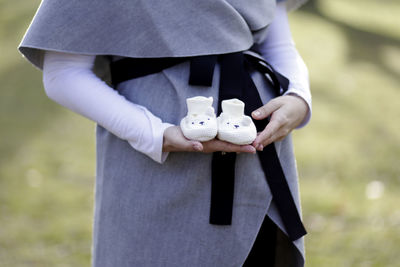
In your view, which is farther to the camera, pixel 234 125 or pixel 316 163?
pixel 316 163

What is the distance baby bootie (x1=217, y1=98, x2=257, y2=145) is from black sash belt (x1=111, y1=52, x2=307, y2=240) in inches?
4.4

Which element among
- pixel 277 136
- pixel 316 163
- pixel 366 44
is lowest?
pixel 366 44

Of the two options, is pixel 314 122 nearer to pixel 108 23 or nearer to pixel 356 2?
pixel 108 23

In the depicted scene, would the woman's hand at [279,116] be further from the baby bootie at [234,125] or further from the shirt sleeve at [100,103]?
the shirt sleeve at [100,103]

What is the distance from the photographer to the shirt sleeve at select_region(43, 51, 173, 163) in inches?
53.1

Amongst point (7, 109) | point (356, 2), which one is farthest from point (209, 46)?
point (356, 2)

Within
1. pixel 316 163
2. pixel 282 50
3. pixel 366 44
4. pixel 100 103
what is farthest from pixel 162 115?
pixel 366 44

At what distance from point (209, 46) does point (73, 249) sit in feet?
8.33

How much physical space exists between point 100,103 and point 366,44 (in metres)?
7.25

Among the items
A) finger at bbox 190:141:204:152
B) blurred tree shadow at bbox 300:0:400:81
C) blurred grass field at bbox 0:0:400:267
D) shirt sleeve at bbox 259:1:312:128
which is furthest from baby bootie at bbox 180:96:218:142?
blurred tree shadow at bbox 300:0:400:81

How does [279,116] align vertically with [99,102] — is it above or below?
below

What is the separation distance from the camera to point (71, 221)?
3900 millimetres

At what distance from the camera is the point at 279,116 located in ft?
4.64

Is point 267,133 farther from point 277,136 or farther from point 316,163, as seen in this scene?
point 316,163
